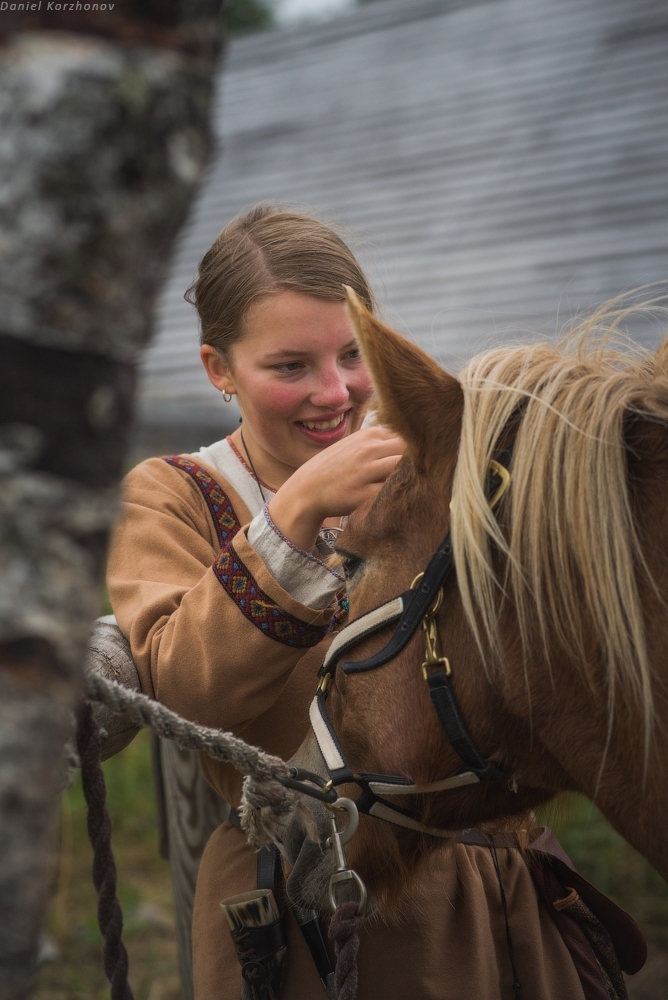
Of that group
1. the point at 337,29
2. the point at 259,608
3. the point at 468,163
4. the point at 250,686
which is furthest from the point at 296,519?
the point at 337,29

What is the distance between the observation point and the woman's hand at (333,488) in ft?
4.31

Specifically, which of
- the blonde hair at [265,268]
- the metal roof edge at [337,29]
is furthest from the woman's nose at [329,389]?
the metal roof edge at [337,29]

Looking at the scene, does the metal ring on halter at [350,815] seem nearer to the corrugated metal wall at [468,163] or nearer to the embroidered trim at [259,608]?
the embroidered trim at [259,608]

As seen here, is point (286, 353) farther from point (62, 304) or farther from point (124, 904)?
point (124, 904)

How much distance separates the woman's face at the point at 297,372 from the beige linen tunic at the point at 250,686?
0.14 m

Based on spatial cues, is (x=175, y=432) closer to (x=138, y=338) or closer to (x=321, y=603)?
(x=321, y=603)

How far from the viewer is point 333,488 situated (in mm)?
1313

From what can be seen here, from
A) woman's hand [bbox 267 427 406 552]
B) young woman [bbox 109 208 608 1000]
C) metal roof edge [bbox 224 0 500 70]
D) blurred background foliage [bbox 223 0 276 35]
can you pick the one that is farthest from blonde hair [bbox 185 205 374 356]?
blurred background foliage [bbox 223 0 276 35]

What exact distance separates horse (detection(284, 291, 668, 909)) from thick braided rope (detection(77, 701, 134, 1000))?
1.12ft

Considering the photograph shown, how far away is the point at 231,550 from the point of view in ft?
4.39

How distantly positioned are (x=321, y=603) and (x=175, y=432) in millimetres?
4532

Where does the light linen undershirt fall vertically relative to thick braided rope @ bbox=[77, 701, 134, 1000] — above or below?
above

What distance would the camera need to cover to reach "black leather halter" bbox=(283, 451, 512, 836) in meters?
1.19

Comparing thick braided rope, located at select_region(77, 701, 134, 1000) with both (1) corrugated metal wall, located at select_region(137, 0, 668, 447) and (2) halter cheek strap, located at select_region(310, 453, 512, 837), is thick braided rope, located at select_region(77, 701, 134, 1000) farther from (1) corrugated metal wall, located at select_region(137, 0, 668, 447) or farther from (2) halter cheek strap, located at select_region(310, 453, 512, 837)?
(1) corrugated metal wall, located at select_region(137, 0, 668, 447)
